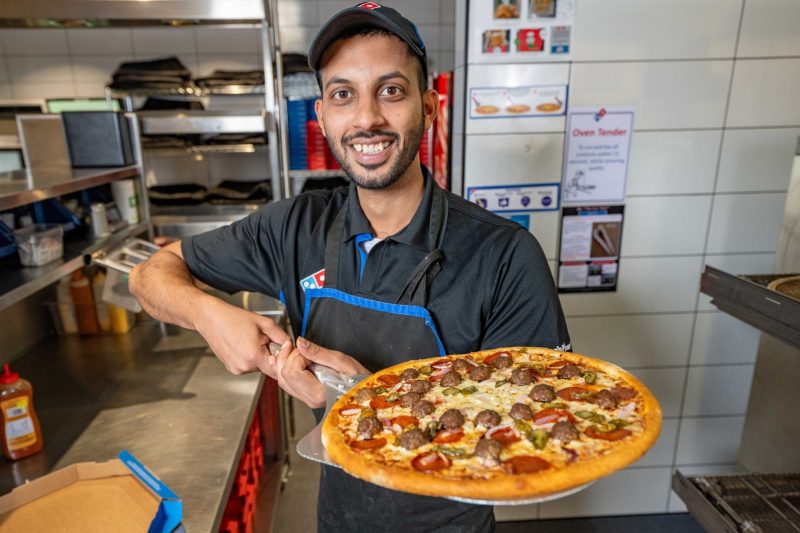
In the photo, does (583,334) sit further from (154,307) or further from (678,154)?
(154,307)

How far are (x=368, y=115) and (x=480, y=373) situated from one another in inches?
26.6

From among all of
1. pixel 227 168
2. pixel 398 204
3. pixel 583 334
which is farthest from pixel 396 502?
pixel 227 168

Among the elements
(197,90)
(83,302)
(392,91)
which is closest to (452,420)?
(392,91)

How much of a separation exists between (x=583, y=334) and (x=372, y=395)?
5.58 feet

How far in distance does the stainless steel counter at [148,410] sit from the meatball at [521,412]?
813 millimetres

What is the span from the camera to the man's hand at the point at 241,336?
1.26 metres

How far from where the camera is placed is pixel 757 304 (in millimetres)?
1659

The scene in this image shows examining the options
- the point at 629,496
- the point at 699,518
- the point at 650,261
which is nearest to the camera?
the point at 699,518

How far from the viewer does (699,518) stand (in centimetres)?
191

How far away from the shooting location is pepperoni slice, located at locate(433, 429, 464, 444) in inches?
40.6

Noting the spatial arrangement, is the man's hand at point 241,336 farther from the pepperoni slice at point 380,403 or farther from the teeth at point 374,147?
the teeth at point 374,147

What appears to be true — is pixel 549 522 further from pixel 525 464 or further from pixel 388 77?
pixel 388 77

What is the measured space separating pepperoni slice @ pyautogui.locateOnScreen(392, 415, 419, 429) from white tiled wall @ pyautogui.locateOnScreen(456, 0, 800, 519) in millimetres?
1467

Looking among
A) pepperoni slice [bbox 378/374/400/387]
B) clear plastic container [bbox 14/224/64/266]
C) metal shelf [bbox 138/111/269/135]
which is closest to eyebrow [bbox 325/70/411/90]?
pepperoni slice [bbox 378/374/400/387]
